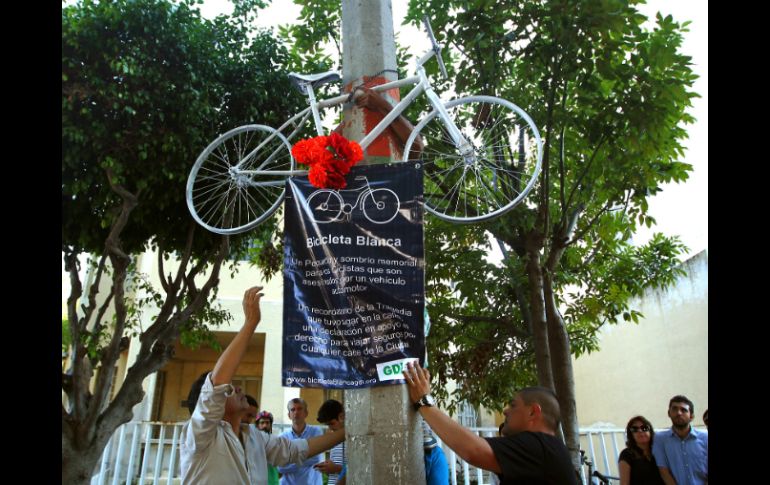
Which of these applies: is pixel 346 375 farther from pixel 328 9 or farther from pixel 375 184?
pixel 328 9

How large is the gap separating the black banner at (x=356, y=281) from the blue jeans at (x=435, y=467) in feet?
3.13

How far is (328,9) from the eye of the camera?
7.52 metres

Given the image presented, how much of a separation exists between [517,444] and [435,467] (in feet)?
3.39

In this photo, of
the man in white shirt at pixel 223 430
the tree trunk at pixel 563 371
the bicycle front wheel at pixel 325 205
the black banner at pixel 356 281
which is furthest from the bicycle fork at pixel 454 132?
the tree trunk at pixel 563 371

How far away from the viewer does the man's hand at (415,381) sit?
10.2 feet

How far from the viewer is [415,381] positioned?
3.11m

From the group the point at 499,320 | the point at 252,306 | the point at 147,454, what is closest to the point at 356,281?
the point at 252,306

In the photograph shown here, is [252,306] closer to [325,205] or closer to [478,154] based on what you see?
[325,205]

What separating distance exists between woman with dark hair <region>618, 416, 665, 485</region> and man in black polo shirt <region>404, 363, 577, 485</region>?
285cm

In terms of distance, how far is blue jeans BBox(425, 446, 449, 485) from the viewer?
3.72 metres

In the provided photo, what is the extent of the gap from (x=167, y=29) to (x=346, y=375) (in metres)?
5.16

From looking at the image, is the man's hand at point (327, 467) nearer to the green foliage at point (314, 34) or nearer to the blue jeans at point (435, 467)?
the blue jeans at point (435, 467)

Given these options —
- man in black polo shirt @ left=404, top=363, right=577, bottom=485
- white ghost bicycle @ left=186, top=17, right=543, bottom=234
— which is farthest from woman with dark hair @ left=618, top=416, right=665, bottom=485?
man in black polo shirt @ left=404, top=363, right=577, bottom=485
